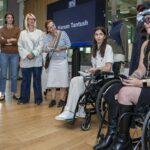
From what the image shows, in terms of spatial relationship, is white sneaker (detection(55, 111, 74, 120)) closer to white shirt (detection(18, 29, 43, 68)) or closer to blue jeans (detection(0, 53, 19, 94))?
white shirt (detection(18, 29, 43, 68))

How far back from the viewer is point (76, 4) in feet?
17.3

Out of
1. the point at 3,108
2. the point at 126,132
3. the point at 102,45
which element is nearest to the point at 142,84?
the point at 126,132

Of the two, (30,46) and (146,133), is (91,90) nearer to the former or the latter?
(146,133)

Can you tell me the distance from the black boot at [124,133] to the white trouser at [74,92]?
0.93 metres

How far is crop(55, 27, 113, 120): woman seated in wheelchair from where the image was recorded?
263cm

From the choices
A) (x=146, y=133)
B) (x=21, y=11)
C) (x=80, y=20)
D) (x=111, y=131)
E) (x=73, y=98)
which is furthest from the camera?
(x=21, y=11)

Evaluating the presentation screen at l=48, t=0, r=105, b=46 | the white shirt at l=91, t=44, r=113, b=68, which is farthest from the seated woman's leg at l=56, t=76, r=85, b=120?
the presentation screen at l=48, t=0, r=105, b=46

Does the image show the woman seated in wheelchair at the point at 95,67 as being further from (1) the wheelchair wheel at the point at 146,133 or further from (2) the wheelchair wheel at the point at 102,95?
(1) the wheelchair wheel at the point at 146,133

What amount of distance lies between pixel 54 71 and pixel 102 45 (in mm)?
1103

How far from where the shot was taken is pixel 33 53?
3744 mm

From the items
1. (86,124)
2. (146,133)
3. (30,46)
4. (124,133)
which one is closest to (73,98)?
(86,124)

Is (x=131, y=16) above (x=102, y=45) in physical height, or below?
above

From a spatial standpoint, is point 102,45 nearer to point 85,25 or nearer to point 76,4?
point 85,25

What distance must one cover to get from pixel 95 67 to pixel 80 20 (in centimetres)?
247
